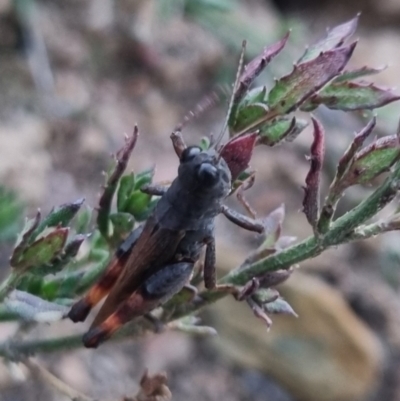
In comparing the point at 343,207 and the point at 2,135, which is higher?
the point at 2,135

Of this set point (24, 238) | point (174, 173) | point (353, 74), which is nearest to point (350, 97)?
point (353, 74)

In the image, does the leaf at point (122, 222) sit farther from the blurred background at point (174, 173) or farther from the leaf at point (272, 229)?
the blurred background at point (174, 173)

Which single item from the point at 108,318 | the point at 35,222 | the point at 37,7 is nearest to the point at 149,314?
the point at 108,318

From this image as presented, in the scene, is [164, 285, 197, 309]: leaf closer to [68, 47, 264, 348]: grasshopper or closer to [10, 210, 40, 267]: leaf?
[68, 47, 264, 348]: grasshopper

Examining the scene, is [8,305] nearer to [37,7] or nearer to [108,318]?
[108,318]

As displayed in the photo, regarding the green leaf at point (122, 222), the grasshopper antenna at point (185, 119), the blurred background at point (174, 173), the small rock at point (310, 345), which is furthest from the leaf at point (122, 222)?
the small rock at point (310, 345)

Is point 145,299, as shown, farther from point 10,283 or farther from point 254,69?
point 254,69

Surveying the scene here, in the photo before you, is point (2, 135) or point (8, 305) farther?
point (2, 135)

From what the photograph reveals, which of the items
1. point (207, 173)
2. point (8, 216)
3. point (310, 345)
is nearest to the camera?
point (207, 173)
